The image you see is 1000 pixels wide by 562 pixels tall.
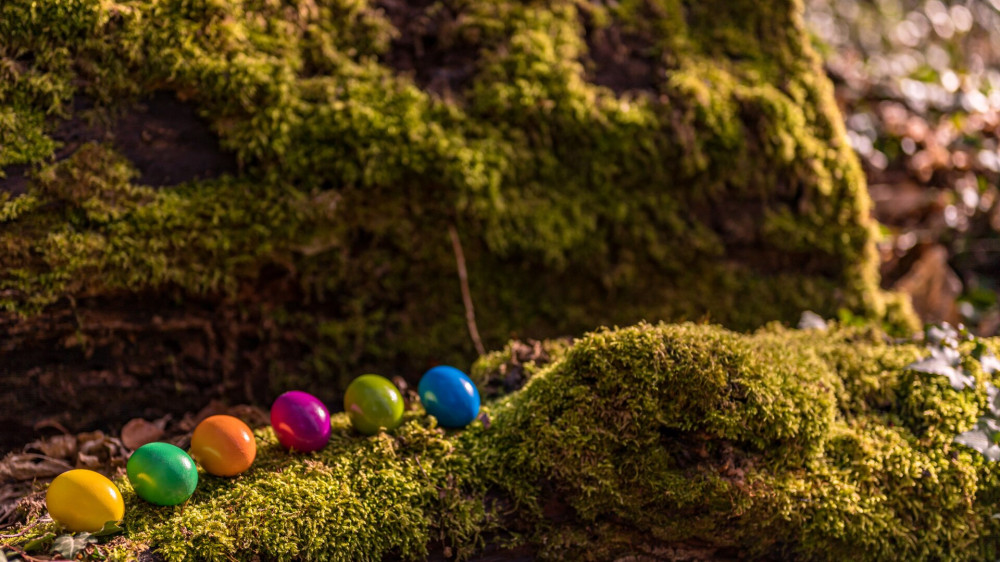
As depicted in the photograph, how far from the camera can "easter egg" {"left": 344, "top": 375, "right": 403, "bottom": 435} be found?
261 centimetres

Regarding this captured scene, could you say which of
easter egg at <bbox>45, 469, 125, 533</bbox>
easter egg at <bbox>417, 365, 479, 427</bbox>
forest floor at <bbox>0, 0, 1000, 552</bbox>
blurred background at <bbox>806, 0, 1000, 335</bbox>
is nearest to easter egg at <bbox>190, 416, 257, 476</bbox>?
easter egg at <bbox>45, 469, 125, 533</bbox>

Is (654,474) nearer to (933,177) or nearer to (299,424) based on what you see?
(299,424)

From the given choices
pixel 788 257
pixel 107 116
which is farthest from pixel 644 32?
pixel 107 116

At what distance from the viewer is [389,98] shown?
348 centimetres

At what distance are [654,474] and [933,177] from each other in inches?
175

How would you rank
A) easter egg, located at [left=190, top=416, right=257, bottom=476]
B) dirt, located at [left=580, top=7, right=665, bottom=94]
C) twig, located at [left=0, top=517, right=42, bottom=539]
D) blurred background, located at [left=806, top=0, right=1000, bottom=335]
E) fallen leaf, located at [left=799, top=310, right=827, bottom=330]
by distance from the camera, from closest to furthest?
twig, located at [left=0, top=517, right=42, bottom=539] < easter egg, located at [left=190, top=416, right=257, bottom=476] < fallen leaf, located at [left=799, top=310, right=827, bottom=330] < dirt, located at [left=580, top=7, right=665, bottom=94] < blurred background, located at [left=806, top=0, right=1000, bottom=335]

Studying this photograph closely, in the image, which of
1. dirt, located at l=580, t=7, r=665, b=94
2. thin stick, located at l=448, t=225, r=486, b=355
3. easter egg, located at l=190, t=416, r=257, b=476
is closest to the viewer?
easter egg, located at l=190, t=416, r=257, b=476

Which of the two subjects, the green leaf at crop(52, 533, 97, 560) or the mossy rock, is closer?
the green leaf at crop(52, 533, 97, 560)

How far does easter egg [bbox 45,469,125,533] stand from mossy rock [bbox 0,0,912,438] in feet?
3.84

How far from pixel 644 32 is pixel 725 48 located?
56cm

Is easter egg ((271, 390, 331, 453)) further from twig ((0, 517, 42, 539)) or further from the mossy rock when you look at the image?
the mossy rock

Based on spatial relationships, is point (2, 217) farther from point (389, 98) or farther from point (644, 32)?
point (644, 32)

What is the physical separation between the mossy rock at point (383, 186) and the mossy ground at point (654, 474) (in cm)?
98

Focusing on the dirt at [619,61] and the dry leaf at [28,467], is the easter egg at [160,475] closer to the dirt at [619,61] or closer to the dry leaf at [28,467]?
the dry leaf at [28,467]
